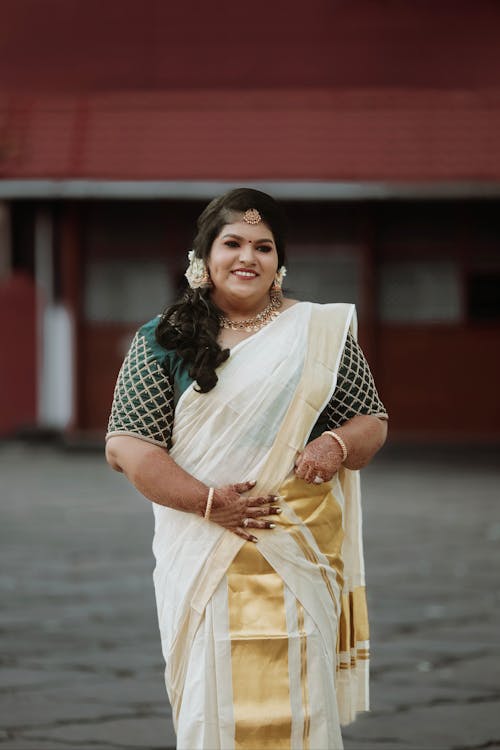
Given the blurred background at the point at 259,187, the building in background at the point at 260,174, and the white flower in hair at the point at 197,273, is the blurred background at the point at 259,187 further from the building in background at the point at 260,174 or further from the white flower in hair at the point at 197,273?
the white flower in hair at the point at 197,273

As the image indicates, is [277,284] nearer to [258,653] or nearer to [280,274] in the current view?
[280,274]

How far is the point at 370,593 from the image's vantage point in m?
7.19

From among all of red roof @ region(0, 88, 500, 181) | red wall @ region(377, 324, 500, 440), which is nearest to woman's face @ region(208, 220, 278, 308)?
red roof @ region(0, 88, 500, 181)

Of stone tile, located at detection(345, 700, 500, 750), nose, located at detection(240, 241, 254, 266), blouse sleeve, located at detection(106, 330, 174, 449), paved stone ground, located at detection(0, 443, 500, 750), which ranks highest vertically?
nose, located at detection(240, 241, 254, 266)

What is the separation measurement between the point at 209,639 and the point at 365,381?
28.7 inches

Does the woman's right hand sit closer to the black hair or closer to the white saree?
the white saree

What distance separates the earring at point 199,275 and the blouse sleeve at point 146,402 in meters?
0.20

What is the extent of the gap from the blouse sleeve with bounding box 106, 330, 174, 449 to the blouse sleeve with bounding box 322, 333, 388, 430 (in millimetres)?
400

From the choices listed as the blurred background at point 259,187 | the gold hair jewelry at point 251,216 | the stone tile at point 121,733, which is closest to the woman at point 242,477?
the gold hair jewelry at point 251,216

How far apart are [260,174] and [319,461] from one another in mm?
12330

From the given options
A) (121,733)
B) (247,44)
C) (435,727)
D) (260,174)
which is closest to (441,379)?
(260,174)

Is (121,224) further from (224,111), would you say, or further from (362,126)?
(362,126)

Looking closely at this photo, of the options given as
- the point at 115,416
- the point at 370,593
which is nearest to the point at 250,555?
the point at 115,416

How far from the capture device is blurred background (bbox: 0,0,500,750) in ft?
50.1
